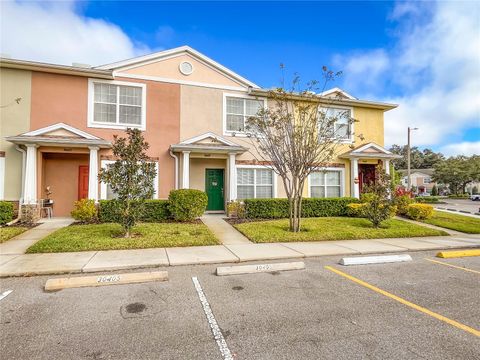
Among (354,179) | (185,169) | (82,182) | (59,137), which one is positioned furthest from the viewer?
(354,179)

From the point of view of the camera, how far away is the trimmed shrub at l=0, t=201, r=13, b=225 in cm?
1059

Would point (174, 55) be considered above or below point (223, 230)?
above

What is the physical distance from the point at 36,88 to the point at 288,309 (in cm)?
1409

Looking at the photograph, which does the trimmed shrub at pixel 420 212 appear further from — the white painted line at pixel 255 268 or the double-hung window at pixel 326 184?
the white painted line at pixel 255 268

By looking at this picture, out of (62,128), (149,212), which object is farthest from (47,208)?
(149,212)

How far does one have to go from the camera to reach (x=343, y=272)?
6.00 metres

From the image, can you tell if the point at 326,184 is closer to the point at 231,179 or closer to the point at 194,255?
the point at 231,179

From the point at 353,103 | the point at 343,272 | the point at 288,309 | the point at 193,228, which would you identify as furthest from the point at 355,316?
the point at 353,103

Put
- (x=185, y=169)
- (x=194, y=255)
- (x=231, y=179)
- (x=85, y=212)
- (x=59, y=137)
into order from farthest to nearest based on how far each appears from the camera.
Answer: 1. (x=231, y=179)
2. (x=185, y=169)
3. (x=59, y=137)
4. (x=85, y=212)
5. (x=194, y=255)

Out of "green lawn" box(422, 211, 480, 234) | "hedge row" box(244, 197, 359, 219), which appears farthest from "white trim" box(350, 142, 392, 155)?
"green lawn" box(422, 211, 480, 234)

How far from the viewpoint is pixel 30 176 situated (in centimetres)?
1142

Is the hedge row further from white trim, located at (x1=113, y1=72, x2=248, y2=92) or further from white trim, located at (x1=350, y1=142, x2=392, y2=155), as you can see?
white trim, located at (x1=113, y1=72, x2=248, y2=92)

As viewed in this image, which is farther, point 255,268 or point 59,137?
point 59,137

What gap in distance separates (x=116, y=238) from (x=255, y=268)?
4788 millimetres
